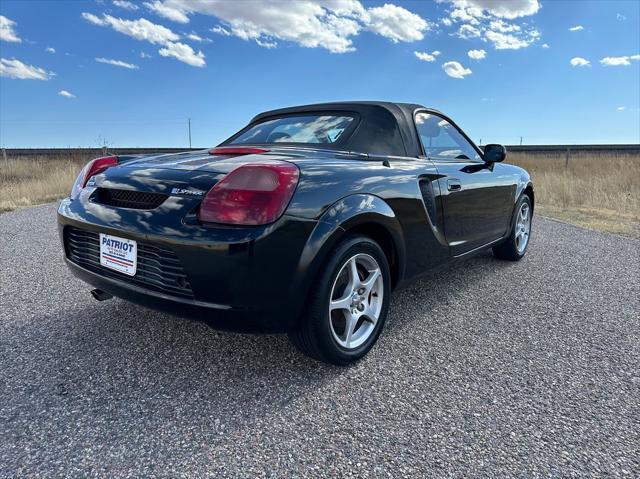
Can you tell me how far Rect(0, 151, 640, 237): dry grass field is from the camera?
26.6ft

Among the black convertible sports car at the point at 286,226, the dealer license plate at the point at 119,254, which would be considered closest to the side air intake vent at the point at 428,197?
the black convertible sports car at the point at 286,226

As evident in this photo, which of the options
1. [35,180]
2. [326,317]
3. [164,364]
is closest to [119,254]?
[164,364]

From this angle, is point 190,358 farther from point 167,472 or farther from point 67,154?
point 67,154

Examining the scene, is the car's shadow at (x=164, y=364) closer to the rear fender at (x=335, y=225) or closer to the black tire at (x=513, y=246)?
the rear fender at (x=335, y=225)

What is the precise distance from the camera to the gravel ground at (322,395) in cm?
164

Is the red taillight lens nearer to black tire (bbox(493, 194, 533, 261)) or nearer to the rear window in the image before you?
the rear window

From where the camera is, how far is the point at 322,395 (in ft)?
6.78

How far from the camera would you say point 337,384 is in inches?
85.2

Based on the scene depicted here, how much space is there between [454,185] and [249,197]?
5.70 feet

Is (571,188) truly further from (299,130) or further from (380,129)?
(299,130)

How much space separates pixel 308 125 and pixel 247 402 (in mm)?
1794

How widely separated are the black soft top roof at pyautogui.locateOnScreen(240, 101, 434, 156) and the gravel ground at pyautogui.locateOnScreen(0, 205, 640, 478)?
3.73 ft

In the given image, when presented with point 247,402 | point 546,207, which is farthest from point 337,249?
point 546,207

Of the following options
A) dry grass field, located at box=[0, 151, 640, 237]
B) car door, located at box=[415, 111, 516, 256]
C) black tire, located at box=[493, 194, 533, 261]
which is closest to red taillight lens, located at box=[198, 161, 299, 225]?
car door, located at box=[415, 111, 516, 256]
